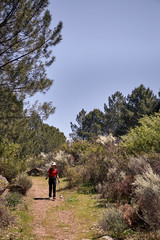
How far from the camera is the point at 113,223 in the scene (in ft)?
17.2

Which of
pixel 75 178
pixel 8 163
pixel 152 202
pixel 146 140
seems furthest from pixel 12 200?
pixel 146 140

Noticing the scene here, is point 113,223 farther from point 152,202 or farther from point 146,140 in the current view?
point 146,140

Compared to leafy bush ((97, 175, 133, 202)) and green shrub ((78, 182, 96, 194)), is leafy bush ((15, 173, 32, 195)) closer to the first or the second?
green shrub ((78, 182, 96, 194))

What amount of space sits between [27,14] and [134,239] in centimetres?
897

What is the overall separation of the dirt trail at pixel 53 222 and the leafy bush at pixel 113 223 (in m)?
1.00

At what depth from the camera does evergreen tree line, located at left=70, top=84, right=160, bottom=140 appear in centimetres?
3234

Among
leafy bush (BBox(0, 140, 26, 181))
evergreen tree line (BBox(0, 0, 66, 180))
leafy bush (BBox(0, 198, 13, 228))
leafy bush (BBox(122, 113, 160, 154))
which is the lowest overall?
leafy bush (BBox(0, 198, 13, 228))

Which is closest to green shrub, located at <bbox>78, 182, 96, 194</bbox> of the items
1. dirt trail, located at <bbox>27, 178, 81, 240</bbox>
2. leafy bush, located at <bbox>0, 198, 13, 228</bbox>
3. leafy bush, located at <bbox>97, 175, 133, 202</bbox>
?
dirt trail, located at <bbox>27, 178, 81, 240</bbox>

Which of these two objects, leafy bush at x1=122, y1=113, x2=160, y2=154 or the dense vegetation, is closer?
the dense vegetation

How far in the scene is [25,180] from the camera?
33.8 ft

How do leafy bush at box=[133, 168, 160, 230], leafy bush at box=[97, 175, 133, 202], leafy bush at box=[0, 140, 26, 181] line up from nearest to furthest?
leafy bush at box=[133, 168, 160, 230], leafy bush at box=[97, 175, 133, 202], leafy bush at box=[0, 140, 26, 181]

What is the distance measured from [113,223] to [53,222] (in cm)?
268

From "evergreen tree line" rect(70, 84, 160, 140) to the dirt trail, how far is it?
19.6 metres

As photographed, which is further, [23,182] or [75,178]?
[75,178]
